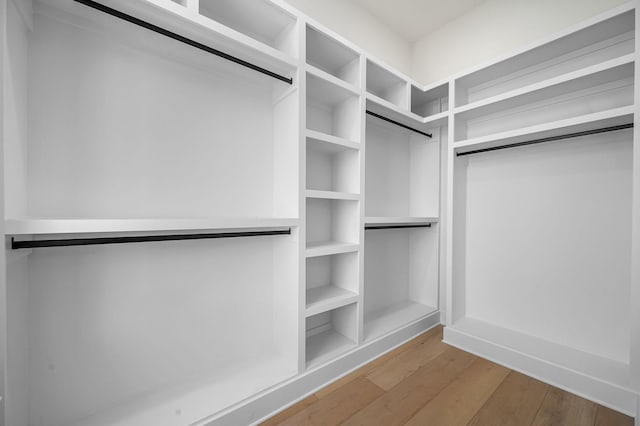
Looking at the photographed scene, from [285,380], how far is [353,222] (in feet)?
3.47

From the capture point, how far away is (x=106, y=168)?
1213 millimetres

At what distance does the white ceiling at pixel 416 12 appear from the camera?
222 cm

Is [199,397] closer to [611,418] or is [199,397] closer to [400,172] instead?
[611,418]

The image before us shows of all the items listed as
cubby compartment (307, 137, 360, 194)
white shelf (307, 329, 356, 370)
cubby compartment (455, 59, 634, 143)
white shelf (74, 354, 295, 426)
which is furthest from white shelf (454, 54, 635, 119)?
white shelf (74, 354, 295, 426)

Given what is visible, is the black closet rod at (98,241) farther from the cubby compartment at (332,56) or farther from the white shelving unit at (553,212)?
the white shelving unit at (553,212)

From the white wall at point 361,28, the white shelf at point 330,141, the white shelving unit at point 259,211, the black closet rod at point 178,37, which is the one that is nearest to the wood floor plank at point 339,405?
the white shelving unit at point 259,211

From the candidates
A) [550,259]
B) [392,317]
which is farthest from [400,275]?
[550,259]

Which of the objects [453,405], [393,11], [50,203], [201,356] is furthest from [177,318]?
[393,11]

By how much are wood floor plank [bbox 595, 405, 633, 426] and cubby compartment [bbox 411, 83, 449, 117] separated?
2.34m

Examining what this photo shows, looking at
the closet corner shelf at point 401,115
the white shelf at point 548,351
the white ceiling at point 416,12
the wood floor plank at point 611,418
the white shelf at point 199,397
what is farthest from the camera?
the white ceiling at point 416,12

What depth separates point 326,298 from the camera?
1.74 m

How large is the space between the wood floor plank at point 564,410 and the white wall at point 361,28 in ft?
9.07

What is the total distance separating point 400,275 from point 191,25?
251cm

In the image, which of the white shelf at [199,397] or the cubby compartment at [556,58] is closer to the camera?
the white shelf at [199,397]
